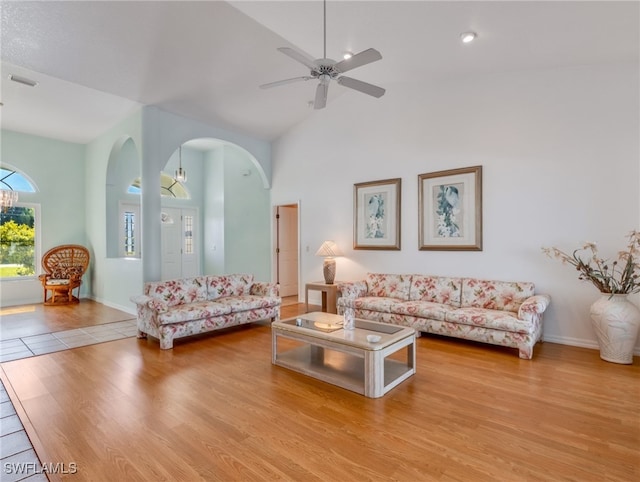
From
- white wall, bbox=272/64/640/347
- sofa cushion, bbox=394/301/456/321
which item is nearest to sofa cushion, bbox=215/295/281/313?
white wall, bbox=272/64/640/347

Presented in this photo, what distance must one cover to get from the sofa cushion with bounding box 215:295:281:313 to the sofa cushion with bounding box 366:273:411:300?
1496 mm

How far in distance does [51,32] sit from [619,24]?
5477mm

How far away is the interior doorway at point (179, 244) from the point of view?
8.13 meters

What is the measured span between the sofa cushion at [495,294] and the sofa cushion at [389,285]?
811mm

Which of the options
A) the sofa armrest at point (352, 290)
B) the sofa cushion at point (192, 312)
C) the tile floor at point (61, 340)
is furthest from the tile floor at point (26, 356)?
the sofa armrest at point (352, 290)

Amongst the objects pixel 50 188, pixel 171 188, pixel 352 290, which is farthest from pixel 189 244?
pixel 352 290

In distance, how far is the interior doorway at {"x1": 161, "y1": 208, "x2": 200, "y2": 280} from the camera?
26.7ft

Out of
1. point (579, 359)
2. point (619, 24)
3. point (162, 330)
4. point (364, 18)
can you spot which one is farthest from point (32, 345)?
point (619, 24)

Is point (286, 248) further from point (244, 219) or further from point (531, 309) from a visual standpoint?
point (531, 309)

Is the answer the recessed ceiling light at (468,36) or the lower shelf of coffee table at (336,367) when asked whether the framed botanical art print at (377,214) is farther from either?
the lower shelf of coffee table at (336,367)

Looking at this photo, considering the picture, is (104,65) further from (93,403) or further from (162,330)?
(93,403)

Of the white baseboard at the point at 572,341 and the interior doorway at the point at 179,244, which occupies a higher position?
the interior doorway at the point at 179,244

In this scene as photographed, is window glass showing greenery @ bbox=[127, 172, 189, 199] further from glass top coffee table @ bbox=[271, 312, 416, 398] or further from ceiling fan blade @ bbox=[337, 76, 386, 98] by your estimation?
ceiling fan blade @ bbox=[337, 76, 386, 98]

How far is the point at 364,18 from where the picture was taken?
345cm
